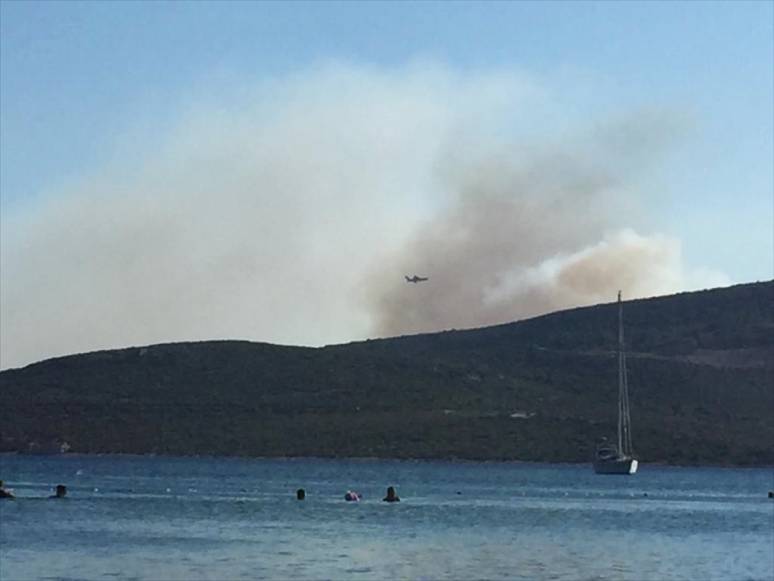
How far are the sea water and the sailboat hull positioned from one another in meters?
14.2

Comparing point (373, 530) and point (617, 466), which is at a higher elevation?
point (617, 466)

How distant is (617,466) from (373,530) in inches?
3543

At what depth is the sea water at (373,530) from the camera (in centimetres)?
5925

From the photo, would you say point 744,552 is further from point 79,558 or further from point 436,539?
point 79,558

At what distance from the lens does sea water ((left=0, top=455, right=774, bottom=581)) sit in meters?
59.2

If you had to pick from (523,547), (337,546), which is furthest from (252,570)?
(523,547)

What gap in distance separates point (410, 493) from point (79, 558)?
211 feet

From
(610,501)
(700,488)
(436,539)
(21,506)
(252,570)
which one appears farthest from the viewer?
(700,488)

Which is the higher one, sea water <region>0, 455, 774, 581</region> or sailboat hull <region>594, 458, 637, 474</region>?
sailboat hull <region>594, 458, 637, 474</region>

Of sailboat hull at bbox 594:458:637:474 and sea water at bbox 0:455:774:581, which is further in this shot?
sailboat hull at bbox 594:458:637:474

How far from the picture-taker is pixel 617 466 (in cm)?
16550

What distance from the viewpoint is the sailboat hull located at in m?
164

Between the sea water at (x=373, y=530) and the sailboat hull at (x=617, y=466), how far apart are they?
14.2m

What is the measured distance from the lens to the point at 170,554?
62438mm
